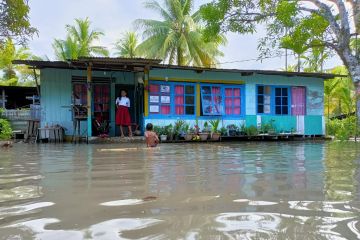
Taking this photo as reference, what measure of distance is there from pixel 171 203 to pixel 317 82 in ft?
56.1

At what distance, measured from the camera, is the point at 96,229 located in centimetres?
257

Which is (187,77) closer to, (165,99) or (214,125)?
(165,99)

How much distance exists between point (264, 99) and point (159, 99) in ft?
16.3

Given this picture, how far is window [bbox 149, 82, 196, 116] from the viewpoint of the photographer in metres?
15.6

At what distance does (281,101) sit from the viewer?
18.1m

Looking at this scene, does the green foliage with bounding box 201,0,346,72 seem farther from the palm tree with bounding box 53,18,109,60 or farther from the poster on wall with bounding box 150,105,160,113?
the palm tree with bounding box 53,18,109,60

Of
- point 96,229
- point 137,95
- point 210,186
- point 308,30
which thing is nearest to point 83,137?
point 137,95

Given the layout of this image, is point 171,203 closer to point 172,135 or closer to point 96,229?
point 96,229

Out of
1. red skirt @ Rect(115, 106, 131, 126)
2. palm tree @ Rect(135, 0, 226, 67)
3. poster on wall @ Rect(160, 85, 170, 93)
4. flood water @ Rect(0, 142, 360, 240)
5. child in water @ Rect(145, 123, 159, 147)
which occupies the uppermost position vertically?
palm tree @ Rect(135, 0, 226, 67)

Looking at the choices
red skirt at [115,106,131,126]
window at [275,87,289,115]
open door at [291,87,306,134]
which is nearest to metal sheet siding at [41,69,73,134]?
red skirt at [115,106,131,126]

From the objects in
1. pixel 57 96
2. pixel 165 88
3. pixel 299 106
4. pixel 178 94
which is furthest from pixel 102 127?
pixel 299 106

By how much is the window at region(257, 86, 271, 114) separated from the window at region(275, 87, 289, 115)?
43 centimetres

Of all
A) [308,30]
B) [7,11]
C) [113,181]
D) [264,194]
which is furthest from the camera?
[308,30]

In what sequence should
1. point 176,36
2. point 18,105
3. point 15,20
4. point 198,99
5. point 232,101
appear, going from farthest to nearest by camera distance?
point 176,36
point 18,105
point 232,101
point 198,99
point 15,20
